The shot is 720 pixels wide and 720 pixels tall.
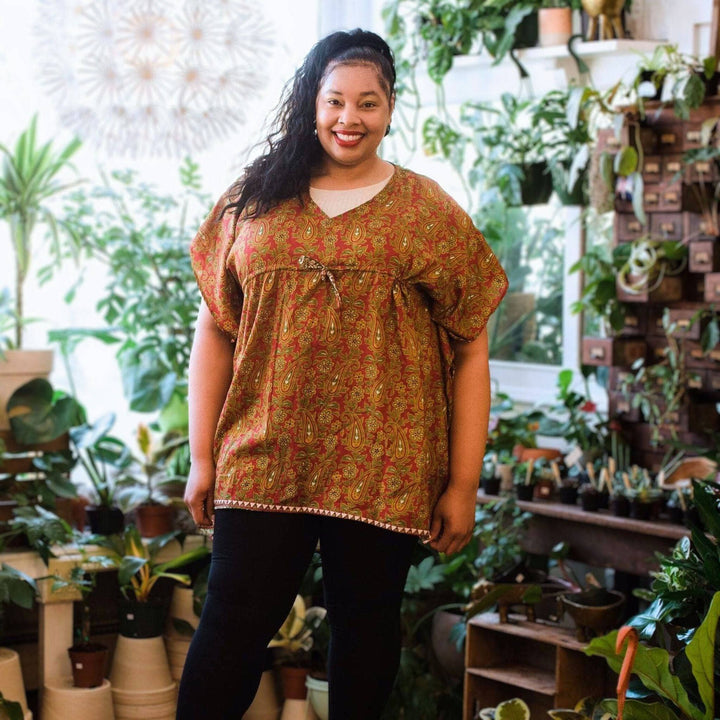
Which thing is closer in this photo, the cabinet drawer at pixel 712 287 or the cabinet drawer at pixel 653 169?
the cabinet drawer at pixel 712 287

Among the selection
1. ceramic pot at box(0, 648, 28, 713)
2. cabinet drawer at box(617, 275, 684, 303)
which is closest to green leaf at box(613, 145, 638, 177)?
cabinet drawer at box(617, 275, 684, 303)

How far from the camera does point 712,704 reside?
161 cm

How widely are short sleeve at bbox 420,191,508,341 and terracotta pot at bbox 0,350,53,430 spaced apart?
148 centimetres

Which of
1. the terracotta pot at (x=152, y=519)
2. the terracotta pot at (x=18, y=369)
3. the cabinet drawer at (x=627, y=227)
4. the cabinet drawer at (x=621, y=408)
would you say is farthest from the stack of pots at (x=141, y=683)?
the cabinet drawer at (x=627, y=227)

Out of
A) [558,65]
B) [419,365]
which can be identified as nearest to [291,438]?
[419,365]

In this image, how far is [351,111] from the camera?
1734mm

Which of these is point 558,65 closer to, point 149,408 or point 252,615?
point 149,408

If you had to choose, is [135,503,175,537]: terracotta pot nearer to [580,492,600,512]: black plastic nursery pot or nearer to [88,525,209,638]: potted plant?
[88,525,209,638]: potted plant

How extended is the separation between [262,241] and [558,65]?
1841mm

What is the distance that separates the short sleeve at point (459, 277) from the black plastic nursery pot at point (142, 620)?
123cm

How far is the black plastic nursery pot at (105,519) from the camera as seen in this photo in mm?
2893

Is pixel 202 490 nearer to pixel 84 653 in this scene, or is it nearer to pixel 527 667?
pixel 84 653

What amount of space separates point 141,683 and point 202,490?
3.49 feet

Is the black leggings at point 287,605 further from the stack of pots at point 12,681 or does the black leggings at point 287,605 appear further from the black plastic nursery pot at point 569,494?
the black plastic nursery pot at point 569,494
